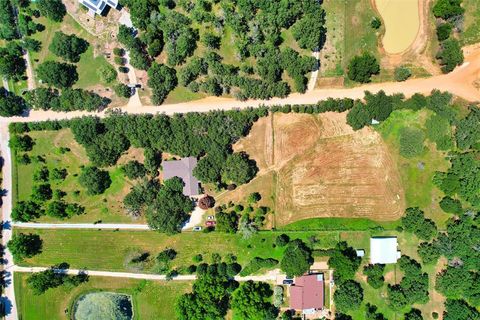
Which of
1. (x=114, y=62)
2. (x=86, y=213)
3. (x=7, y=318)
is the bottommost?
(x=7, y=318)

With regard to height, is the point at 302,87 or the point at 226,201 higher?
the point at 302,87

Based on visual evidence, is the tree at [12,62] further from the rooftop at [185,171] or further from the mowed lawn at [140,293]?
the mowed lawn at [140,293]

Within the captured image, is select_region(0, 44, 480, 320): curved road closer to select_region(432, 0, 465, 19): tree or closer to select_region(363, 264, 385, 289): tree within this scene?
select_region(432, 0, 465, 19): tree

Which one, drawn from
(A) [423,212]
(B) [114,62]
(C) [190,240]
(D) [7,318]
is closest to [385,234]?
(A) [423,212]

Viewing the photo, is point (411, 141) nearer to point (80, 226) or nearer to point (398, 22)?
point (398, 22)

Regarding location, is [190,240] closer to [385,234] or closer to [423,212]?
[385,234]

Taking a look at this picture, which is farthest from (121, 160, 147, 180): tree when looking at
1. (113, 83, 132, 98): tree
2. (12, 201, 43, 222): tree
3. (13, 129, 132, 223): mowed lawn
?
(12, 201, 43, 222): tree
